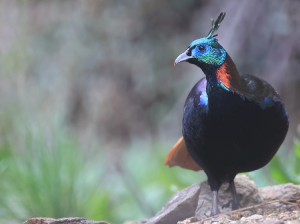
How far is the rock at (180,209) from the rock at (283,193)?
66cm

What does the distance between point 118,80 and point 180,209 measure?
4796 mm

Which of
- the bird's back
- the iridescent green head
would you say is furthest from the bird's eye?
the bird's back

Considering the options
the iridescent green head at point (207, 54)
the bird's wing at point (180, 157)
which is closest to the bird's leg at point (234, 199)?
the bird's wing at point (180, 157)

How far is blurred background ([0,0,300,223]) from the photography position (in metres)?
4.34

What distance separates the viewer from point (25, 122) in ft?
13.6

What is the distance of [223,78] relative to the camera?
1.93 m

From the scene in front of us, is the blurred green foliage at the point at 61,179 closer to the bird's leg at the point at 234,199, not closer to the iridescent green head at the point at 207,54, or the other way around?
the bird's leg at the point at 234,199

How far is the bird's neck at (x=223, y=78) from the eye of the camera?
6.33 feet

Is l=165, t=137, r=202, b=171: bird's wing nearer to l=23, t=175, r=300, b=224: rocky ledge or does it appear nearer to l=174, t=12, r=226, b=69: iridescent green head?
l=23, t=175, r=300, b=224: rocky ledge

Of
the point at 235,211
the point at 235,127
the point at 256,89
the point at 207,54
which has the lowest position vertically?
the point at 235,211

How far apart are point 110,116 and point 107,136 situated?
18.3 inches

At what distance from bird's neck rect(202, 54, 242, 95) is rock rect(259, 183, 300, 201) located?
40.0 inches

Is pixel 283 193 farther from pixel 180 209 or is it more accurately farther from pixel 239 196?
pixel 180 209

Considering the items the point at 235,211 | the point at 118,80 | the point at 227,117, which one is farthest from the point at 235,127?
the point at 118,80
